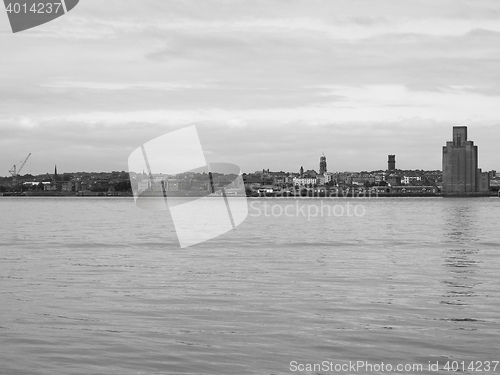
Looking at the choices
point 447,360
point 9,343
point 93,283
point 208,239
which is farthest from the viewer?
point 208,239

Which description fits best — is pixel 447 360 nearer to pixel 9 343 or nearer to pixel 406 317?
pixel 406 317

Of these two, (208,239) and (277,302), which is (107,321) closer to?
(277,302)

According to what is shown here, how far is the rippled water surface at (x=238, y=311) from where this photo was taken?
11312 mm

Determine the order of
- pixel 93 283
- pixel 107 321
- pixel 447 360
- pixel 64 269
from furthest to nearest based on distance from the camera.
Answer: pixel 64 269 < pixel 93 283 < pixel 107 321 < pixel 447 360

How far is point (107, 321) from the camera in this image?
45.1 ft

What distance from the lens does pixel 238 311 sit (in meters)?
14.8

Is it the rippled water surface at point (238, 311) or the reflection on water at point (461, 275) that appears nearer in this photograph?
the rippled water surface at point (238, 311)

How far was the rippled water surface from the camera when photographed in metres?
11.3

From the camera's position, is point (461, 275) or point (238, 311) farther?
point (461, 275)

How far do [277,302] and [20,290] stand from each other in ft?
19.5

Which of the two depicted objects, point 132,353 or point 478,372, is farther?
point 132,353

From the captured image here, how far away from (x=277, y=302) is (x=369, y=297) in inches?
84.3

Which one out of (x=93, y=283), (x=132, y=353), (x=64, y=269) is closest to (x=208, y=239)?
(x=64, y=269)

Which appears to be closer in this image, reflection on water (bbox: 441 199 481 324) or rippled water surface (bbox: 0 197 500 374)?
rippled water surface (bbox: 0 197 500 374)
